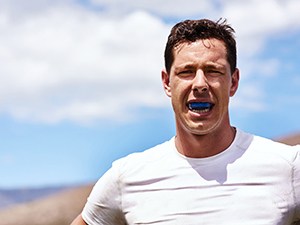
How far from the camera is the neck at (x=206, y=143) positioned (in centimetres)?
742

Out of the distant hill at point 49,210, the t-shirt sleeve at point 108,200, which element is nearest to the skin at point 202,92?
the t-shirt sleeve at point 108,200

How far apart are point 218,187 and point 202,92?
0.69 meters

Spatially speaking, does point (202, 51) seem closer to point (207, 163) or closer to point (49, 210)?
point (207, 163)

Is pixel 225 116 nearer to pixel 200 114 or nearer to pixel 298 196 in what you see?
pixel 200 114

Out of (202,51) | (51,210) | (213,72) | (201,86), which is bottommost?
(201,86)

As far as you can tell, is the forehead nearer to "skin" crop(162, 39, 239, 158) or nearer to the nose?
"skin" crop(162, 39, 239, 158)

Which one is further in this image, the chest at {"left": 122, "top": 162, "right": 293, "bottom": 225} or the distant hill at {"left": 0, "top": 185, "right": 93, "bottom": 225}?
the distant hill at {"left": 0, "top": 185, "right": 93, "bottom": 225}

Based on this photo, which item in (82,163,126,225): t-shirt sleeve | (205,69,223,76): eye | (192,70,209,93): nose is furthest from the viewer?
(82,163,126,225): t-shirt sleeve

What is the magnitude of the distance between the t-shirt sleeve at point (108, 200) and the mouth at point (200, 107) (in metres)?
0.88

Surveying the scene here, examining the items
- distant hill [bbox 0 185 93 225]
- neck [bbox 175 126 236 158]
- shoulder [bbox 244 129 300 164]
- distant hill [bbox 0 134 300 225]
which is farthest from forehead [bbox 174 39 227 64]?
distant hill [bbox 0 134 300 225]

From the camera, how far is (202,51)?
7.32m

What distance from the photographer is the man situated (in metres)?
7.19

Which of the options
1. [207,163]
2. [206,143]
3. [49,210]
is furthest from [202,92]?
[49,210]

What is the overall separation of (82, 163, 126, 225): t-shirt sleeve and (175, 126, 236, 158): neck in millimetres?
613
